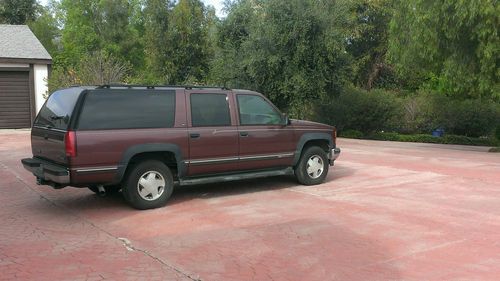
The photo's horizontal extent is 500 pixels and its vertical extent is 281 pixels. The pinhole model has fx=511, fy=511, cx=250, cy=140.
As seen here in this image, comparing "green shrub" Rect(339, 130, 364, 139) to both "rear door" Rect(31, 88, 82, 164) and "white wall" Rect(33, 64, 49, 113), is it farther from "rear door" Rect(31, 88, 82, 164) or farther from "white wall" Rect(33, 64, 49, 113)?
"rear door" Rect(31, 88, 82, 164)

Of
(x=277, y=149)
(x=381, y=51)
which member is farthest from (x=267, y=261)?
(x=381, y=51)

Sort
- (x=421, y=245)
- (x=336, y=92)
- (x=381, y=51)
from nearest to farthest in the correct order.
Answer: (x=421, y=245)
(x=336, y=92)
(x=381, y=51)

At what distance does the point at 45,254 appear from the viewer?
5645 millimetres

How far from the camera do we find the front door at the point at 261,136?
28.8 feet

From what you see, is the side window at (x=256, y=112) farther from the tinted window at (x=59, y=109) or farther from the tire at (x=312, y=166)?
the tinted window at (x=59, y=109)

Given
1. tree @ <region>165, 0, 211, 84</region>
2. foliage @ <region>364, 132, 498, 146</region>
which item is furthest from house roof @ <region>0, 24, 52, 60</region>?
foliage @ <region>364, 132, 498, 146</region>

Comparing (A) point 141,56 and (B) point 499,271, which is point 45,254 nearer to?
(B) point 499,271

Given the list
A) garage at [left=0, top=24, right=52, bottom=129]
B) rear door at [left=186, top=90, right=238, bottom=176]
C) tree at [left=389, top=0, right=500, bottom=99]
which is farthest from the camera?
garage at [left=0, top=24, right=52, bottom=129]

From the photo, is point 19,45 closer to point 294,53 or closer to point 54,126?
point 294,53

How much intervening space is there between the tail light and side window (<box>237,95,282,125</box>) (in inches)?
114

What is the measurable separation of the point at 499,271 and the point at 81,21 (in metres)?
46.9

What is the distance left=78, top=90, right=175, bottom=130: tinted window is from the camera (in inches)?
289

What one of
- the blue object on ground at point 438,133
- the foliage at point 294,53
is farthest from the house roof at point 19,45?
the blue object on ground at point 438,133

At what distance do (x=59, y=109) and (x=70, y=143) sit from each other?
0.94m
